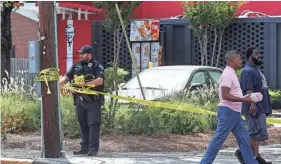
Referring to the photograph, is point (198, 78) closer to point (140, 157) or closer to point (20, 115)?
point (20, 115)

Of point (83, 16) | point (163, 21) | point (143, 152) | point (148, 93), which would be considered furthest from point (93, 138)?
point (83, 16)

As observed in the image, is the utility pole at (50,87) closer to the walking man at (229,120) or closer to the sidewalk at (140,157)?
the sidewalk at (140,157)

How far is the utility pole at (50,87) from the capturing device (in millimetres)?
9695

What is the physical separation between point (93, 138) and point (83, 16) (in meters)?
15.0

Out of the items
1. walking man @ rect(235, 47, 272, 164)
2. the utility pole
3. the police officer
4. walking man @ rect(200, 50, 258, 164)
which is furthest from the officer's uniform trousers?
walking man @ rect(235, 47, 272, 164)

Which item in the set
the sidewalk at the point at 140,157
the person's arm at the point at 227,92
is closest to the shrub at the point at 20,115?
the sidewalk at the point at 140,157

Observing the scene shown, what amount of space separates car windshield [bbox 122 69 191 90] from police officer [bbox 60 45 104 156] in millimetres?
3886

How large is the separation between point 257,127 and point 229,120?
98 cm

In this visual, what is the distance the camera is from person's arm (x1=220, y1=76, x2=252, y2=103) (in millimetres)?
8469

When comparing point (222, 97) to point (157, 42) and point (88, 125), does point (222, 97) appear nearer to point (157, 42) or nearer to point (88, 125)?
point (88, 125)

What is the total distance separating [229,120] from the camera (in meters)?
8.55

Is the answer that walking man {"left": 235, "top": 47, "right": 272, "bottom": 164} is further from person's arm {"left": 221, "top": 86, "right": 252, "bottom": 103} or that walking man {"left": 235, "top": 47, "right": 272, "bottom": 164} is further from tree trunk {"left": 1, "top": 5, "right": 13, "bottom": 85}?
tree trunk {"left": 1, "top": 5, "right": 13, "bottom": 85}

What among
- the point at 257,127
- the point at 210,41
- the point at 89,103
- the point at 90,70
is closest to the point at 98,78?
the point at 90,70

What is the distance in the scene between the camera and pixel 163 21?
21.9 m
